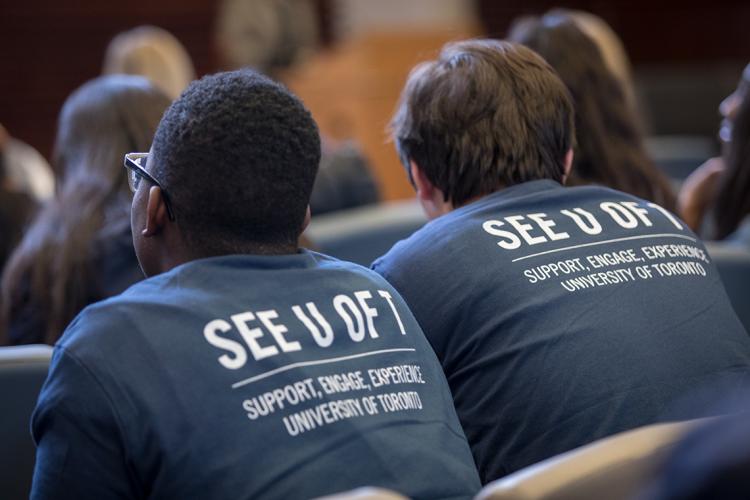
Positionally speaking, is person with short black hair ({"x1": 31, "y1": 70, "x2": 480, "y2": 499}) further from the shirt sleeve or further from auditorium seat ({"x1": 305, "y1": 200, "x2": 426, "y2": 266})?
auditorium seat ({"x1": 305, "y1": 200, "x2": 426, "y2": 266})

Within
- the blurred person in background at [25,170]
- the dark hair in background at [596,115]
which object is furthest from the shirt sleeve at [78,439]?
the blurred person in background at [25,170]

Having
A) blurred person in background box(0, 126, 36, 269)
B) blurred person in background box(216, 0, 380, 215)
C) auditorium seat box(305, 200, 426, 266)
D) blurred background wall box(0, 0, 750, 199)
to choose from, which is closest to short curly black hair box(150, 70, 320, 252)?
auditorium seat box(305, 200, 426, 266)

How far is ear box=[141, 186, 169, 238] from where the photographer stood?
54.6 inches

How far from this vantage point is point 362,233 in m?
2.98

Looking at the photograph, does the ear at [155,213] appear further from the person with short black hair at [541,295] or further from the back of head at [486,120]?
the back of head at [486,120]

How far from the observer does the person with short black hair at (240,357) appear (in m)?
1.17

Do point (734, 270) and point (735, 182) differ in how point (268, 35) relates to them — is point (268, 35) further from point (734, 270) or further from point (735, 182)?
point (734, 270)

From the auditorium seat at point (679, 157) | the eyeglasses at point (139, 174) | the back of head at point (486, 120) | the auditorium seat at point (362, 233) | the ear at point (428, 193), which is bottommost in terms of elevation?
the auditorium seat at point (679, 157)

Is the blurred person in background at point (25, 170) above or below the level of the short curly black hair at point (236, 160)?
below

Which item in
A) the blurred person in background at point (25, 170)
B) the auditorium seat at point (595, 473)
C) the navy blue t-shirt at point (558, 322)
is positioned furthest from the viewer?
the blurred person in background at point (25, 170)

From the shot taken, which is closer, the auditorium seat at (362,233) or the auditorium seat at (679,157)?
the auditorium seat at (362,233)

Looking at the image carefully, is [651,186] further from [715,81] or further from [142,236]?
[715,81]

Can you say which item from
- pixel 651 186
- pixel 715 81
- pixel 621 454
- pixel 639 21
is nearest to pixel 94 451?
pixel 621 454

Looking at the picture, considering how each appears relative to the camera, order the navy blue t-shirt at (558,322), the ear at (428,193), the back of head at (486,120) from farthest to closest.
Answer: the ear at (428,193) → the back of head at (486,120) → the navy blue t-shirt at (558,322)
